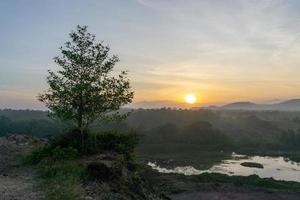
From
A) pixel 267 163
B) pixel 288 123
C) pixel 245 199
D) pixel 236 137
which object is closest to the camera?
pixel 245 199

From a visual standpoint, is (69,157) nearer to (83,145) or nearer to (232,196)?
(83,145)

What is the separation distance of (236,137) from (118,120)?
356 ft

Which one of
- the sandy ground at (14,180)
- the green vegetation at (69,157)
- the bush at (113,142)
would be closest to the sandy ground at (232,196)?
the bush at (113,142)

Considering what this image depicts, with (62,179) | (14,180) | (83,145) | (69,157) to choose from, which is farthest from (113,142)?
(62,179)

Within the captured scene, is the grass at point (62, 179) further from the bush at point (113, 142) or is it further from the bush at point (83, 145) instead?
the bush at point (113, 142)

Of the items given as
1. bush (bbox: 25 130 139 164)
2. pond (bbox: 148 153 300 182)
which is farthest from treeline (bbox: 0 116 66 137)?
bush (bbox: 25 130 139 164)

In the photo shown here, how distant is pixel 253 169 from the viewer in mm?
71062

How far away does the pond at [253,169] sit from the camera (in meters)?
63.4

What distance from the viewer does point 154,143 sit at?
4476 inches

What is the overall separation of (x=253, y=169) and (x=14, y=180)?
56177 mm

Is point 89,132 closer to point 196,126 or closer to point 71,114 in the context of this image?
point 71,114

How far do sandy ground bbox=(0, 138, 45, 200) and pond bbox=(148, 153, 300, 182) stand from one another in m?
33.2

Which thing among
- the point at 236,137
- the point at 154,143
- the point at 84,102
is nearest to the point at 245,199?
the point at 84,102

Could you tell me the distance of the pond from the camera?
63.4 meters
